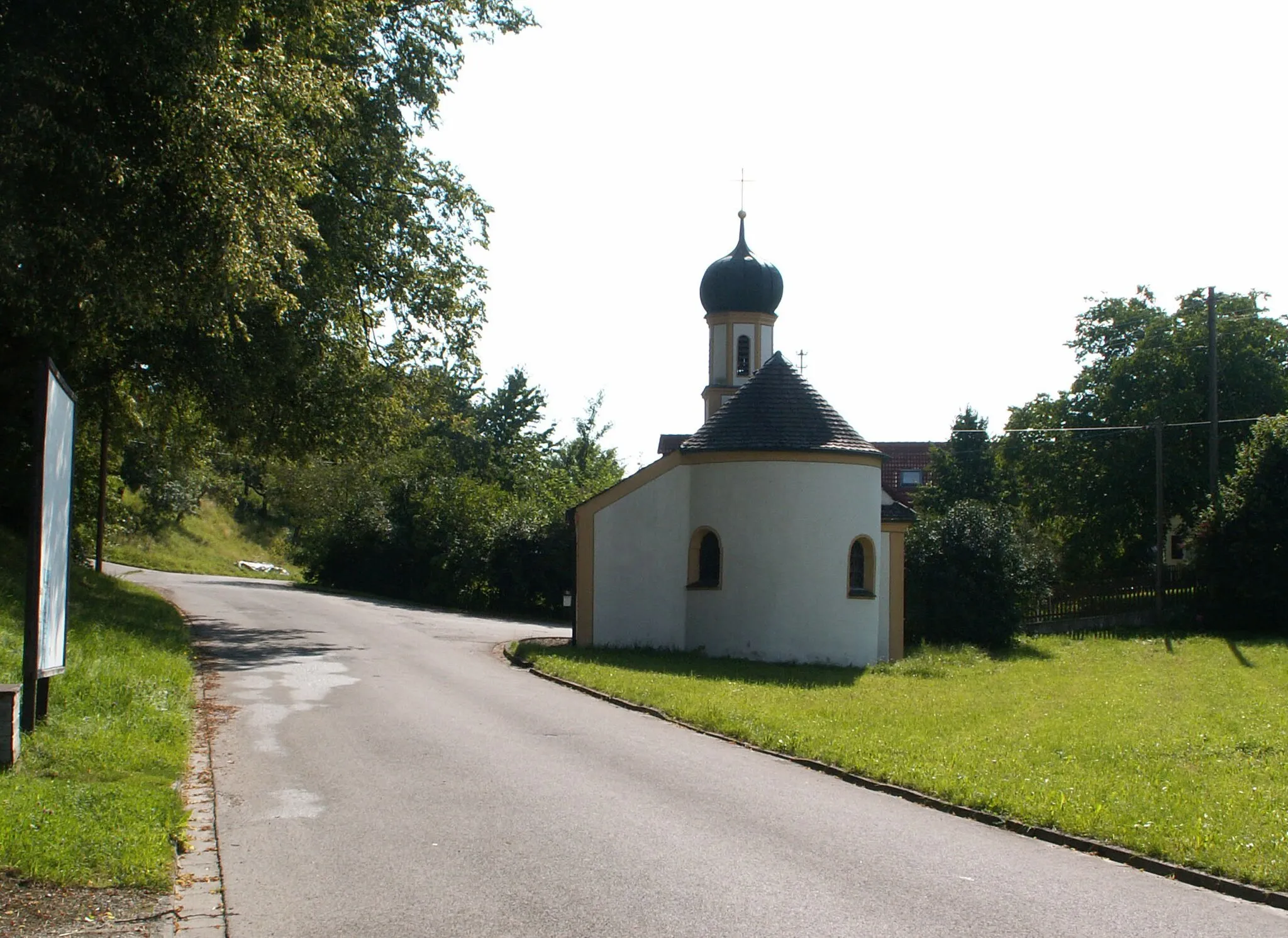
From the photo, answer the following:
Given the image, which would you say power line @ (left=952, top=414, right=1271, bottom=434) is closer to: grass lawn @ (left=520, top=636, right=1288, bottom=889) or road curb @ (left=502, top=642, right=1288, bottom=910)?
grass lawn @ (left=520, top=636, right=1288, bottom=889)

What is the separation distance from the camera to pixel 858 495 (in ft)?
82.2

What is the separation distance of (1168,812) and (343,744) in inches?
298

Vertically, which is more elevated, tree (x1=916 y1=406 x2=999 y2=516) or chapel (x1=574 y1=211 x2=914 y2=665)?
tree (x1=916 y1=406 x2=999 y2=516)

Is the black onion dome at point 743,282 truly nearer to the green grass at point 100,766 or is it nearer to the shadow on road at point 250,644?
the shadow on road at point 250,644

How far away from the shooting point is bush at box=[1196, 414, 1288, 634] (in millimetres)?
35125

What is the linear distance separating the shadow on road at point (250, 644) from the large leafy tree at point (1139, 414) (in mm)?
30485

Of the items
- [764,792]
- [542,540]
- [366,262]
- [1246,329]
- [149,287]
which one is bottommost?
[764,792]

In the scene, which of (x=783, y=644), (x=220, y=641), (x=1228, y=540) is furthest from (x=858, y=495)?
(x=1228, y=540)

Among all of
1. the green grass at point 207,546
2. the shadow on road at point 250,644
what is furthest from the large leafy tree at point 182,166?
the green grass at point 207,546

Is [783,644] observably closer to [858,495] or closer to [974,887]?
[858,495]

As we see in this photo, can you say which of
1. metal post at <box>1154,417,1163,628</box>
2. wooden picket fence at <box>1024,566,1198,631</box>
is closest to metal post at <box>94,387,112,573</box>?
wooden picket fence at <box>1024,566,1198,631</box>

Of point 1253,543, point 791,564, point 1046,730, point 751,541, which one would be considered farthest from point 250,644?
point 1253,543

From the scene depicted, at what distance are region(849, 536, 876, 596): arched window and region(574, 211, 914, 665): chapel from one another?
3 centimetres

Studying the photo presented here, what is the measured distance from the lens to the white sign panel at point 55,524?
30.3 feet
